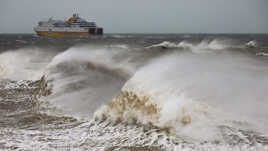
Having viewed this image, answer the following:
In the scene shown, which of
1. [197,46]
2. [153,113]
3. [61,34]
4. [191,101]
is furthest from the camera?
[61,34]

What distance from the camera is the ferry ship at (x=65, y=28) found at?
7369 cm

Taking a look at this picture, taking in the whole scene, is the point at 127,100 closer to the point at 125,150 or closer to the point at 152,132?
the point at 152,132

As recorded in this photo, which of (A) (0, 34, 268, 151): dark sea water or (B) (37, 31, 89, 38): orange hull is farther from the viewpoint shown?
(B) (37, 31, 89, 38): orange hull

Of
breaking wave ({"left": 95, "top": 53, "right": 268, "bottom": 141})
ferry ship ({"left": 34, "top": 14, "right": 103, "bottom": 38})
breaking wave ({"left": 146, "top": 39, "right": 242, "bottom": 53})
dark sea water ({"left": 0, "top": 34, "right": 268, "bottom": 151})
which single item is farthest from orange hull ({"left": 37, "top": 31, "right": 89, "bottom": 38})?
breaking wave ({"left": 95, "top": 53, "right": 268, "bottom": 141})

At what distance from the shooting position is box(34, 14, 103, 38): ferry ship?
73.7m

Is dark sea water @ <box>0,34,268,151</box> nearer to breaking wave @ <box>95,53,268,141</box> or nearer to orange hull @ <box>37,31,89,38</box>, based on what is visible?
breaking wave @ <box>95,53,268,141</box>

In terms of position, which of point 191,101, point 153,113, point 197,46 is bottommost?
point 153,113

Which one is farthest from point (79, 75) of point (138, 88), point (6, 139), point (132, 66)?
point (6, 139)

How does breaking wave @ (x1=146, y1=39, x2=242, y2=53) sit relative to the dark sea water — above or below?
above

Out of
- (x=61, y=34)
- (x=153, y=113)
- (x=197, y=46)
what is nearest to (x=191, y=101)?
(x=153, y=113)

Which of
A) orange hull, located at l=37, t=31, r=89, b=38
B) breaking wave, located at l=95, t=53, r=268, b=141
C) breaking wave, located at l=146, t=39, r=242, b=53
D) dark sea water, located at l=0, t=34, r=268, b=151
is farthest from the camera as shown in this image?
orange hull, located at l=37, t=31, r=89, b=38

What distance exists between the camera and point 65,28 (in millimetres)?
73688

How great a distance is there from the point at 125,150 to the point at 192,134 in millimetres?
1172

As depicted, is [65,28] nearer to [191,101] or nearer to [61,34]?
[61,34]
